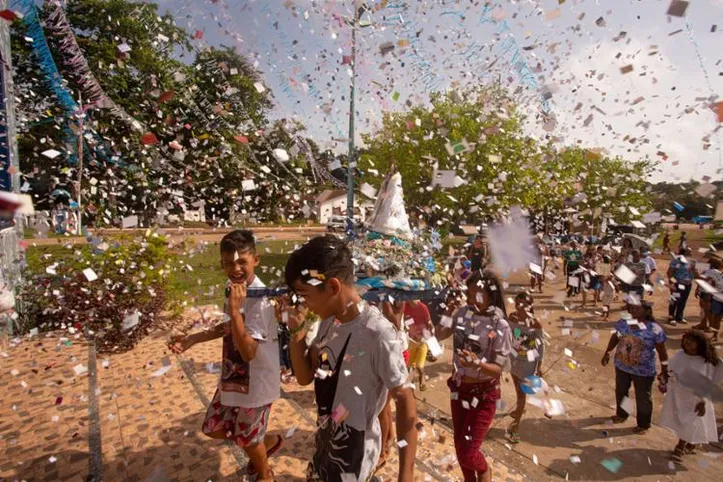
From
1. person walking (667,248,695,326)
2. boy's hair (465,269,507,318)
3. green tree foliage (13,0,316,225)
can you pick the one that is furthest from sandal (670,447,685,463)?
green tree foliage (13,0,316,225)

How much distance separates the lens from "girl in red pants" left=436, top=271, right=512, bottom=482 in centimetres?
292

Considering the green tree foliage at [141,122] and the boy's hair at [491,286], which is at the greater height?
the green tree foliage at [141,122]

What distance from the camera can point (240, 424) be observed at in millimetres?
2617

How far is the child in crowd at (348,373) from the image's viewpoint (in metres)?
1.86

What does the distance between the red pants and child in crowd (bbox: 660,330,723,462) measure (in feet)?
7.56

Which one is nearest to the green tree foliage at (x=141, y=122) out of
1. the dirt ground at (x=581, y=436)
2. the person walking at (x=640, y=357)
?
the dirt ground at (x=581, y=436)

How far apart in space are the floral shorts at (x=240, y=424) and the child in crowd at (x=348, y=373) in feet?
2.43

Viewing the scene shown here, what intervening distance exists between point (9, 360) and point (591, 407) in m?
7.64

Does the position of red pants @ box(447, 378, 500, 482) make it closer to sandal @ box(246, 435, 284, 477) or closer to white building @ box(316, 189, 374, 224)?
sandal @ box(246, 435, 284, 477)

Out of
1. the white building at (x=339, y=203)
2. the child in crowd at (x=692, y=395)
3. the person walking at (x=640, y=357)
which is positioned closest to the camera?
the child in crowd at (x=692, y=395)

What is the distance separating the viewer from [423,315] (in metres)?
5.25

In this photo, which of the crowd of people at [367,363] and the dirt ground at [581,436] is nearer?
the crowd of people at [367,363]

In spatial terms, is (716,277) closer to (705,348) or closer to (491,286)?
(705,348)

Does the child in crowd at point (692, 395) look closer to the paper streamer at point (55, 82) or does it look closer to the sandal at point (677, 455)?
the sandal at point (677, 455)
